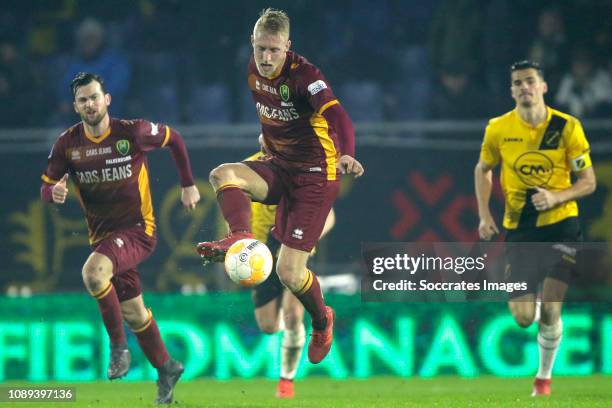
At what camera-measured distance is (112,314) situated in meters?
8.13

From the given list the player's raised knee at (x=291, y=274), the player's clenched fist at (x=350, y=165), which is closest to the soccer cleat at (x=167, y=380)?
the player's raised knee at (x=291, y=274)

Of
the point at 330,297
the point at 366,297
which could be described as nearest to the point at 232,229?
the point at 366,297

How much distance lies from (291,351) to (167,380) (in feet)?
4.57

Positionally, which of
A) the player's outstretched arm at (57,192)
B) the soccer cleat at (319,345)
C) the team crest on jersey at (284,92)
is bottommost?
the soccer cleat at (319,345)

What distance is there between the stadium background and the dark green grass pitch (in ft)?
0.76

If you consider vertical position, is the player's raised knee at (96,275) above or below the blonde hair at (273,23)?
below

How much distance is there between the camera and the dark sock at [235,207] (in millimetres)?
7218

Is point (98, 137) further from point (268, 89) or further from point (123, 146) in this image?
point (268, 89)

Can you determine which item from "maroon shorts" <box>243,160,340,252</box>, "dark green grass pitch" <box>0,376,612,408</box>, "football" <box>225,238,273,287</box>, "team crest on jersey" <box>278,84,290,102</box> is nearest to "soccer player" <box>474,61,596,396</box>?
"dark green grass pitch" <box>0,376,612,408</box>

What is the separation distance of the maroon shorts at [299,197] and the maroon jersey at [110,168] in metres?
1.27

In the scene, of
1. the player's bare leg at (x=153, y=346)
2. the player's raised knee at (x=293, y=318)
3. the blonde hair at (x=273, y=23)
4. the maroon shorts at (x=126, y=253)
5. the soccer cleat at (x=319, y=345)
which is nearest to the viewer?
the blonde hair at (x=273, y=23)

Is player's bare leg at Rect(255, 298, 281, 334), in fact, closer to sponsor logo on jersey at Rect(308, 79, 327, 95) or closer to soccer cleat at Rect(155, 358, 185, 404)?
soccer cleat at Rect(155, 358, 185, 404)

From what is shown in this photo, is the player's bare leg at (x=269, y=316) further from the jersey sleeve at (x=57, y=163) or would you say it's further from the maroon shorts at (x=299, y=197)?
the maroon shorts at (x=299, y=197)

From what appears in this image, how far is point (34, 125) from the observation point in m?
13.5
